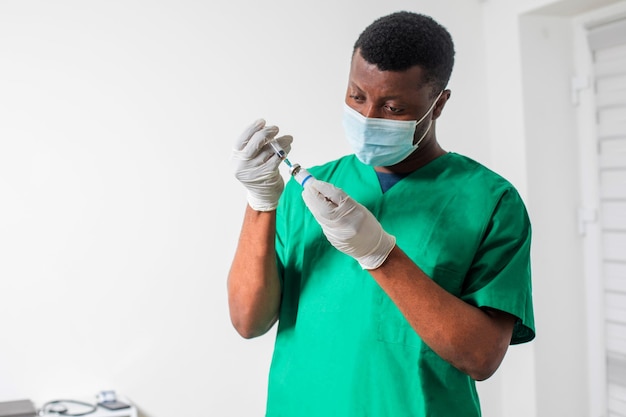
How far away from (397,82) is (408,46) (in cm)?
6

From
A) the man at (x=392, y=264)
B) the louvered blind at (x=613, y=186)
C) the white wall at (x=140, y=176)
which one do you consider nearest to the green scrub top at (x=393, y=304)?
the man at (x=392, y=264)

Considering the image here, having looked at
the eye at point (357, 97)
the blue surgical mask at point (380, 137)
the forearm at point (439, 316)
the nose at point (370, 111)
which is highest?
the eye at point (357, 97)

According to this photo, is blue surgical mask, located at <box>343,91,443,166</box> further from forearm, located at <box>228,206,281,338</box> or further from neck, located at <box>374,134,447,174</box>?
forearm, located at <box>228,206,281,338</box>

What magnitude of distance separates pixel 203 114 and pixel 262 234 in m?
1.32

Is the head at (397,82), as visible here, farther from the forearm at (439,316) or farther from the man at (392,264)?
the forearm at (439,316)

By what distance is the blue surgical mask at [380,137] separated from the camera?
1.14 metres

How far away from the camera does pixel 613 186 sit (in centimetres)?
270

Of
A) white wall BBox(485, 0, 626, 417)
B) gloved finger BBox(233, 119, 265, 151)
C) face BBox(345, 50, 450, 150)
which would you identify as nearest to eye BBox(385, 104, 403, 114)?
face BBox(345, 50, 450, 150)

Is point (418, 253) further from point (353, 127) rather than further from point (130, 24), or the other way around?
point (130, 24)

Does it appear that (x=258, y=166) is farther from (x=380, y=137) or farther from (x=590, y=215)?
(x=590, y=215)

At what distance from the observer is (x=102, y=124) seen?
7.36 feet

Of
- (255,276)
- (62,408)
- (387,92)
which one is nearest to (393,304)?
(255,276)

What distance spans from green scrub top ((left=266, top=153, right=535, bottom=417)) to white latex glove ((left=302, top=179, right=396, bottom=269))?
4.7 inches

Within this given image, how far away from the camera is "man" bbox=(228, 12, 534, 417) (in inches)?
41.5
